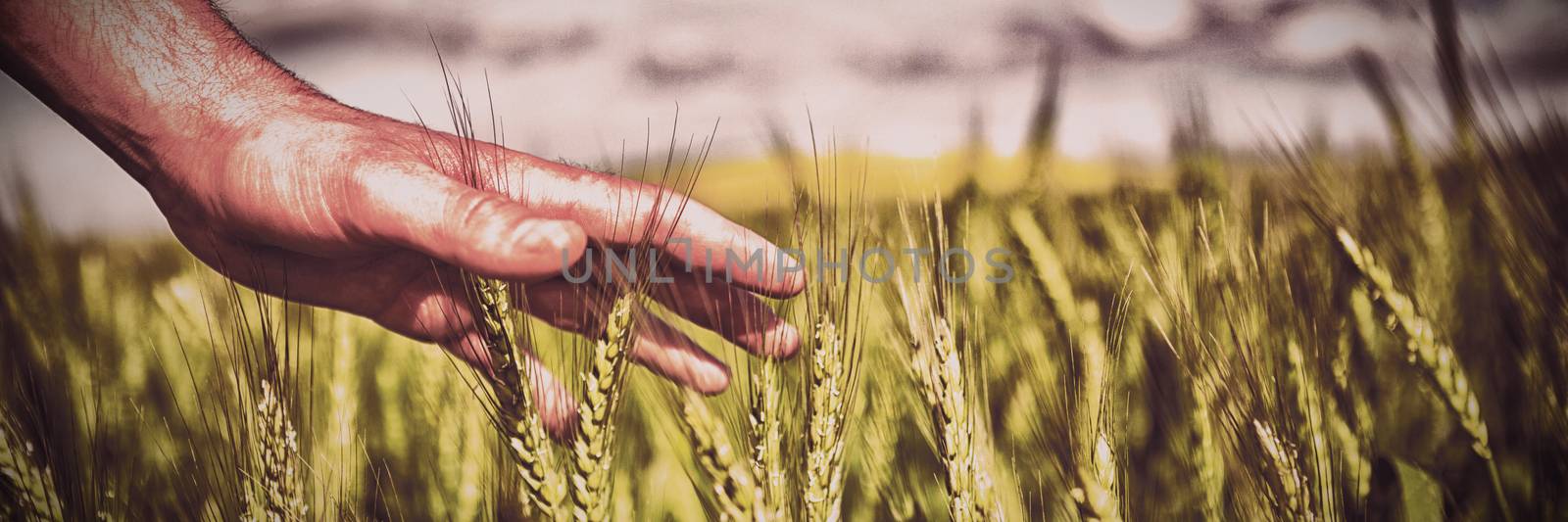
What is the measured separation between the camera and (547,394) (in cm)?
85

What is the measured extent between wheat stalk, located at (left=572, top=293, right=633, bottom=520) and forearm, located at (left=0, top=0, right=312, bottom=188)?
1.61ft

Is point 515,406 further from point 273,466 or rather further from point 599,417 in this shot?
point 273,466

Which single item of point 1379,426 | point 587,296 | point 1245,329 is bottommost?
point 1379,426

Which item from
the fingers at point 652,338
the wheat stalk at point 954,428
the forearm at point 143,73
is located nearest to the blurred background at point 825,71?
the forearm at point 143,73

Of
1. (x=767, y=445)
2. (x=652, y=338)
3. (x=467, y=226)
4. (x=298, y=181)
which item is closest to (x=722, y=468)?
(x=767, y=445)

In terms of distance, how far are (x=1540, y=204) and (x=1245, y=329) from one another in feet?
1.16

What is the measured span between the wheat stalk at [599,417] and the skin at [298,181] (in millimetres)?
97

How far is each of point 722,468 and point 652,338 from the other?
17cm

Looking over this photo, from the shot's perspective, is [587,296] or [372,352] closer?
[587,296]

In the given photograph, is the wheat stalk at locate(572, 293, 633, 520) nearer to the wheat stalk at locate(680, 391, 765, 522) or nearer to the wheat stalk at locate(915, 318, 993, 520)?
the wheat stalk at locate(680, 391, 765, 522)

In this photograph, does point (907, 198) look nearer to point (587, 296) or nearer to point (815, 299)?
point (815, 299)

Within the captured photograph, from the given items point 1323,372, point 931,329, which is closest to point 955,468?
point 931,329

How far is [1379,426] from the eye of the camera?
0.86 metres

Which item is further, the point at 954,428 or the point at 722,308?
the point at 722,308
